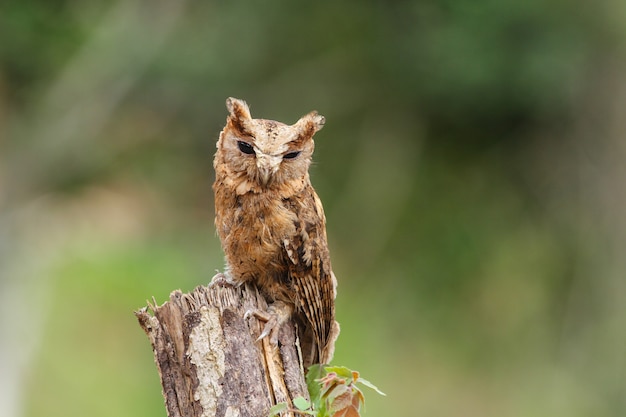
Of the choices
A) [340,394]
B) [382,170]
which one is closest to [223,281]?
[340,394]

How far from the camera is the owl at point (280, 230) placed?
11.0 ft

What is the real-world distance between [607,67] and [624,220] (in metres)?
1.72

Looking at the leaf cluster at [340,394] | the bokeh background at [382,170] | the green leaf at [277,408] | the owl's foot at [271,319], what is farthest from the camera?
the bokeh background at [382,170]

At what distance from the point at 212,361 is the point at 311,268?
82 cm

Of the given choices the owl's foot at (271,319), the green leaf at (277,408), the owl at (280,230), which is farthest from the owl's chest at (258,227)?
the green leaf at (277,408)

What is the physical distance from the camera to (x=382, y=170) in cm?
992

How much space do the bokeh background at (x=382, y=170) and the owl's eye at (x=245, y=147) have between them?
492 centimetres

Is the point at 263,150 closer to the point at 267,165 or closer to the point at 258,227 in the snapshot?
the point at 267,165

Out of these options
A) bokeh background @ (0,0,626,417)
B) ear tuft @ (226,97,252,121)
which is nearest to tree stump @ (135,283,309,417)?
ear tuft @ (226,97,252,121)

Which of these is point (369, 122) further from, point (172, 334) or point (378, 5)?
point (172, 334)

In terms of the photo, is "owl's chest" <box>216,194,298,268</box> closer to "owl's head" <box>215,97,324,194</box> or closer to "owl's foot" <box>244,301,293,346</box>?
"owl's head" <box>215,97,324,194</box>

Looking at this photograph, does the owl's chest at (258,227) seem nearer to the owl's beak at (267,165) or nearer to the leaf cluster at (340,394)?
the owl's beak at (267,165)

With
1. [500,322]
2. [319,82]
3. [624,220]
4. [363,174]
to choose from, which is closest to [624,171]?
[624,220]

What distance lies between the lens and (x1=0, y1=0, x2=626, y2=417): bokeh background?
8.52 m
